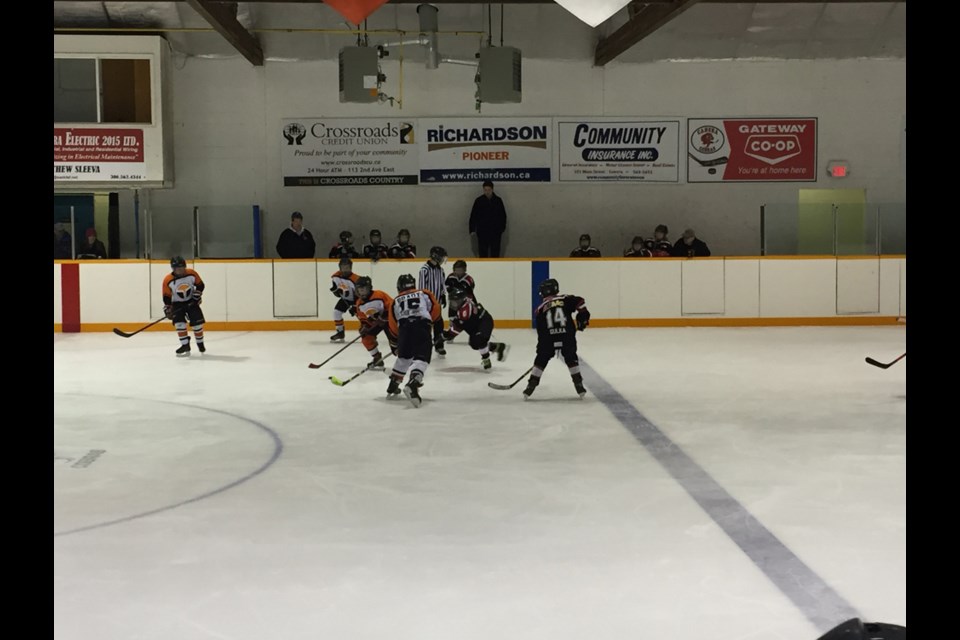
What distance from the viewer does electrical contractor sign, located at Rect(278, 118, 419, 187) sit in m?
14.9

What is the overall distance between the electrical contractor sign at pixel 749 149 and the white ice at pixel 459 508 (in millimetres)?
7096

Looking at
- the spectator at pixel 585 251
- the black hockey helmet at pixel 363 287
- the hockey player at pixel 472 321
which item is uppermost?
the spectator at pixel 585 251

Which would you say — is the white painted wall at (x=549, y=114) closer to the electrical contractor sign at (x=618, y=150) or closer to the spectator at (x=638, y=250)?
the electrical contractor sign at (x=618, y=150)

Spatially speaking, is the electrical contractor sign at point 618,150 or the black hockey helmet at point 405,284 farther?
the electrical contractor sign at point 618,150

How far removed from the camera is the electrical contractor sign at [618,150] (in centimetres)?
1505

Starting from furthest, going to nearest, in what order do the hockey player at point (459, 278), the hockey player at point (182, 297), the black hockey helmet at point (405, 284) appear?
the hockey player at point (182, 297) → the hockey player at point (459, 278) → the black hockey helmet at point (405, 284)

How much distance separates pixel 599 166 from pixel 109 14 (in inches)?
280

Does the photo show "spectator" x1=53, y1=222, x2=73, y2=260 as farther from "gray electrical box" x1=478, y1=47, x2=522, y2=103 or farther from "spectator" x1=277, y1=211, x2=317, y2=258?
"gray electrical box" x1=478, y1=47, x2=522, y2=103

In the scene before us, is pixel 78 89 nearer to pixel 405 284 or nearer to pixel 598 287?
pixel 598 287

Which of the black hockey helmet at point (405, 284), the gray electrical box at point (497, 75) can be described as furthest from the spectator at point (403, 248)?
the black hockey helmet at point (405, 284)
